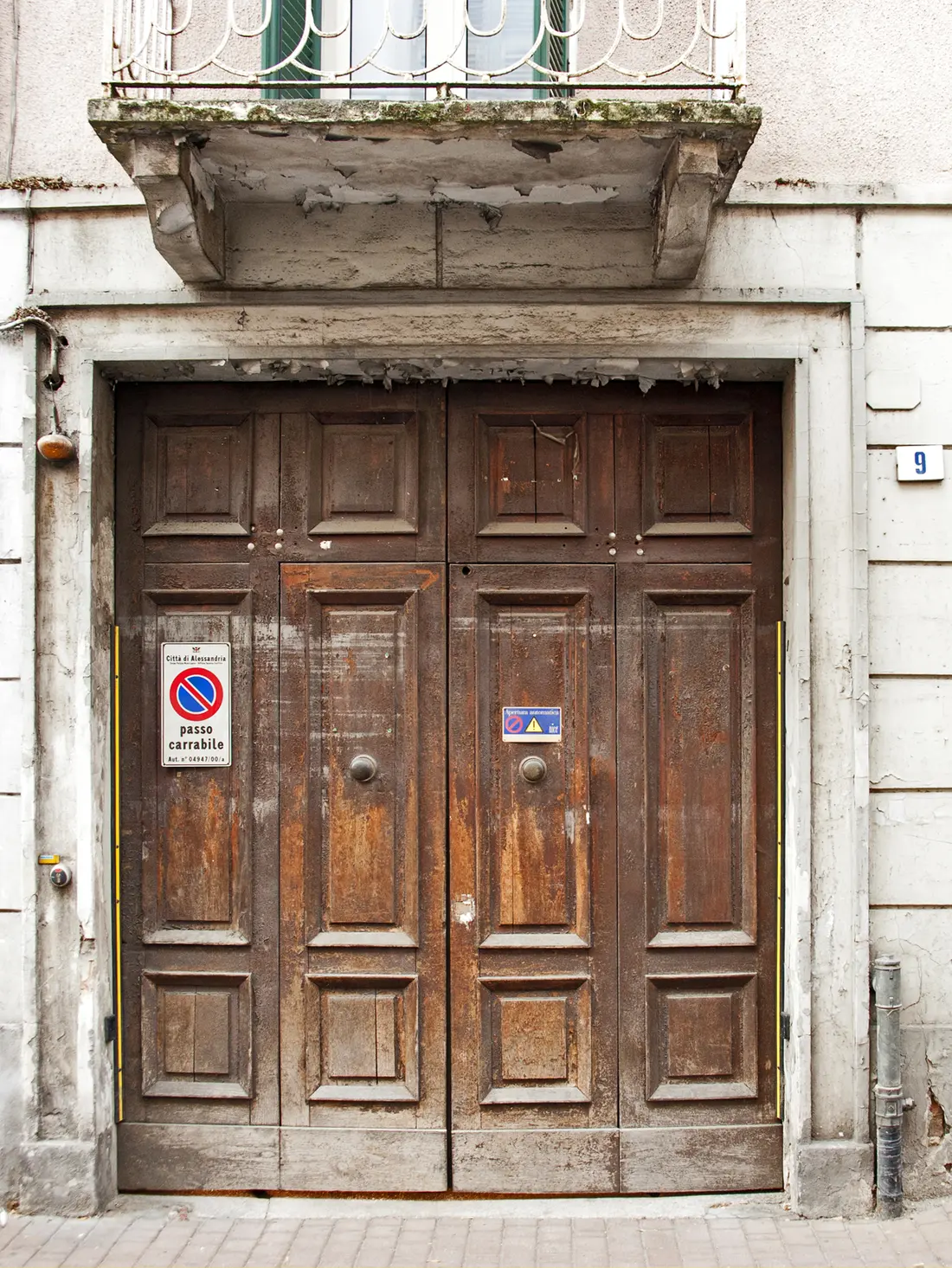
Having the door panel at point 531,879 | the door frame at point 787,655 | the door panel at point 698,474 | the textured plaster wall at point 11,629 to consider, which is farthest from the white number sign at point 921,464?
the textured plaster wall at point 11,629

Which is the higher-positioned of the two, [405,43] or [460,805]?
[405,43]

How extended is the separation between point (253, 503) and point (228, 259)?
101cm

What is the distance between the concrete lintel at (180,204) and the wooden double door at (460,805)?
2.08 ft

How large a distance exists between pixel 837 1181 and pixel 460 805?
6.99ft

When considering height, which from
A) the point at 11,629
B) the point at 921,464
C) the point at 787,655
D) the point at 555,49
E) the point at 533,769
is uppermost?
the point at 555,49

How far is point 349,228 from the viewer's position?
414cm

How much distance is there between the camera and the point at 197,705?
434 centimetres

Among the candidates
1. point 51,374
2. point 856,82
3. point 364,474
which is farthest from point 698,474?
point 51,374

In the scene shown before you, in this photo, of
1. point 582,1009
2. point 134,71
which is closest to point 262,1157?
point 582,1009

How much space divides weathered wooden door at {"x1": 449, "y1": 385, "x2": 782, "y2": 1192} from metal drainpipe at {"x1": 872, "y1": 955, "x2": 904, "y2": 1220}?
462 millimetres

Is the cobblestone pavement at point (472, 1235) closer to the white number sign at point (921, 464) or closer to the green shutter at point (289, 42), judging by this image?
the white number sign at point (921, 464)

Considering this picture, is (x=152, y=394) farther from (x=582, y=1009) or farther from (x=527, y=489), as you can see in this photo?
(x=582, y=1009)

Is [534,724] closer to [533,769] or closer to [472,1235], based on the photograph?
[533,769]

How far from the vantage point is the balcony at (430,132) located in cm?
350
